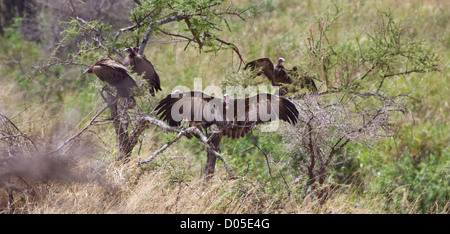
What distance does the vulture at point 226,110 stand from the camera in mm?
4836

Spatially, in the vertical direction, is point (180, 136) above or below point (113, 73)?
below

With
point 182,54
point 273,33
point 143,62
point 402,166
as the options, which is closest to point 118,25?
point 182,54

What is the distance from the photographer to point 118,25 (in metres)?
7.91

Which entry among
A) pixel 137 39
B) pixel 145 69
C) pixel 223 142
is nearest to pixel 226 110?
pixel 145 69

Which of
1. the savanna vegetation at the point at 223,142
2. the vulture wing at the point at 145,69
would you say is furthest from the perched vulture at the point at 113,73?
the vulture wing at the point at 145,69

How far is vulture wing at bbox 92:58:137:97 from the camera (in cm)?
455

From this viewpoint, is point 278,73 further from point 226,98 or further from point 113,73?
point 113,73

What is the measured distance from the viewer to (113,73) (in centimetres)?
455

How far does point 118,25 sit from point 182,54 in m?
2.28

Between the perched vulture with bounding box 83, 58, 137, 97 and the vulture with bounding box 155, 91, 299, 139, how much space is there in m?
0.41

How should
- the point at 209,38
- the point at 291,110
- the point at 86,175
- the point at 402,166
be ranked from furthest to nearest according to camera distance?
the point at 402,166 < the point at 209,38 < the point at 291,110 < the point at 86,175

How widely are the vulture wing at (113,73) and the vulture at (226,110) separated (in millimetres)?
410

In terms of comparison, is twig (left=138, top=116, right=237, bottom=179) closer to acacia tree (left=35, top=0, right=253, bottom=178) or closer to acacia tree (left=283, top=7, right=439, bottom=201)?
acacia tree (left=35, top=0, right=253, bottom=178)
